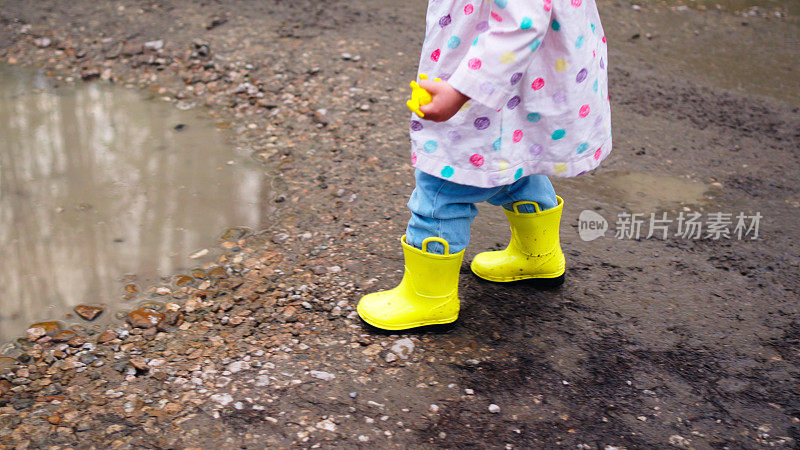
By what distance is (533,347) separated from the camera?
2.02m

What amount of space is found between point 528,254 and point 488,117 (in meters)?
0.63

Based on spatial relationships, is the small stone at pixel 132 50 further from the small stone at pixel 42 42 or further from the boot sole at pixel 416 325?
the boot sole at pixel 416 325

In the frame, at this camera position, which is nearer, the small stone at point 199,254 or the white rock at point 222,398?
the white rock at point 222,398

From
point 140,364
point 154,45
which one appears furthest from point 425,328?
point 154,45

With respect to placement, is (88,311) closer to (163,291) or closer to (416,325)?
(163,291)

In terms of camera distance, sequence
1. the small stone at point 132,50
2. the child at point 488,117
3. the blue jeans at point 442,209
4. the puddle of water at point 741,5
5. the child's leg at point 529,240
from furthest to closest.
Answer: the puddle of water at point 741,5 → the small stone at point 132,50 → the child's leg at point 529,240 → the blue jeans at point 442,209 → the child at point 488,117

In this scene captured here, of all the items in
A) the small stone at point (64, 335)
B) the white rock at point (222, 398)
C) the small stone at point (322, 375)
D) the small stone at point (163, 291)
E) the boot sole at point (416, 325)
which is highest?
A: the boot sole at point (416, 325)

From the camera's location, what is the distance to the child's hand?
1.59 metres

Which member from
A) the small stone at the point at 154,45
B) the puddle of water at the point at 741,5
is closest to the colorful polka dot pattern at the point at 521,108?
the small stone at the point at 154,45

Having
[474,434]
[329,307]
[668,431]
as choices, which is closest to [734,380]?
[668,431]

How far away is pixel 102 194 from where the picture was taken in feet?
8.98

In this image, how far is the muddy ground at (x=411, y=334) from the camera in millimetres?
1744

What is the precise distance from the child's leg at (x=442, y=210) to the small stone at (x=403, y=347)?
0.29m

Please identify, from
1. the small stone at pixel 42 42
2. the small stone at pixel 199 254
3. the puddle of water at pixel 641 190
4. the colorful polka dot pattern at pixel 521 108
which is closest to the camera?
the colorful polka dot pattern at pixel 521 108
